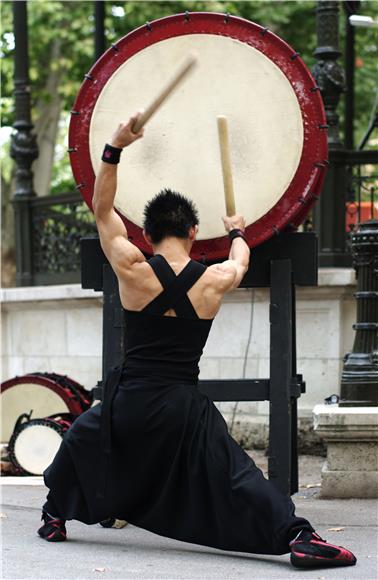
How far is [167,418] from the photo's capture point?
17.3 feet

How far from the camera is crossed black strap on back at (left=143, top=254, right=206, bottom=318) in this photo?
523cm

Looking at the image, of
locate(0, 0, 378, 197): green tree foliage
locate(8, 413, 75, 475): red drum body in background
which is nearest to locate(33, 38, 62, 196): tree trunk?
locate(0, 0, 378, 197): green tree foliage

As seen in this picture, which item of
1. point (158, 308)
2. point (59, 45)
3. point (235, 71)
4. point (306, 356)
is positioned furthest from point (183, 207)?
point (59, 45)

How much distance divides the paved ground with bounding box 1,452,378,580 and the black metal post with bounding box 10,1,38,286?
524cm

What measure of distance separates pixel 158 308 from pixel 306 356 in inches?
154

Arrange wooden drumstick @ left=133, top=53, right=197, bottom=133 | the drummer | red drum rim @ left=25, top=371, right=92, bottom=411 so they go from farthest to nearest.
Answer: red drum rim @ left=25, top=371, right=92, bottom=411, the drummer, wooden drumstick @ left=133, top=53, right=197, bottom=133

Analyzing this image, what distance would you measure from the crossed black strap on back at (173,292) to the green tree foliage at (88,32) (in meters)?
11.7

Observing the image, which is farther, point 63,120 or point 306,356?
point 63,120

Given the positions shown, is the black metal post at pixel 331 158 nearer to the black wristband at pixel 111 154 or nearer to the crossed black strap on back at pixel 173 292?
the crossed black strap on back at pixel 173 292

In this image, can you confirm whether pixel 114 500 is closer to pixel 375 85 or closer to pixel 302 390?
pixel 302 390

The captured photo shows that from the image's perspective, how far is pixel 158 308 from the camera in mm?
5227

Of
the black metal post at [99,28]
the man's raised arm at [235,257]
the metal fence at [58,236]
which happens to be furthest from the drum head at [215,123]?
the black metal post at [99,28]

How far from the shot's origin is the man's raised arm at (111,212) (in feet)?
17.0

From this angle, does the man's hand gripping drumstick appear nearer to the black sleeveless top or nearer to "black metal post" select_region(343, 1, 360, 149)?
the black sleeveless top
